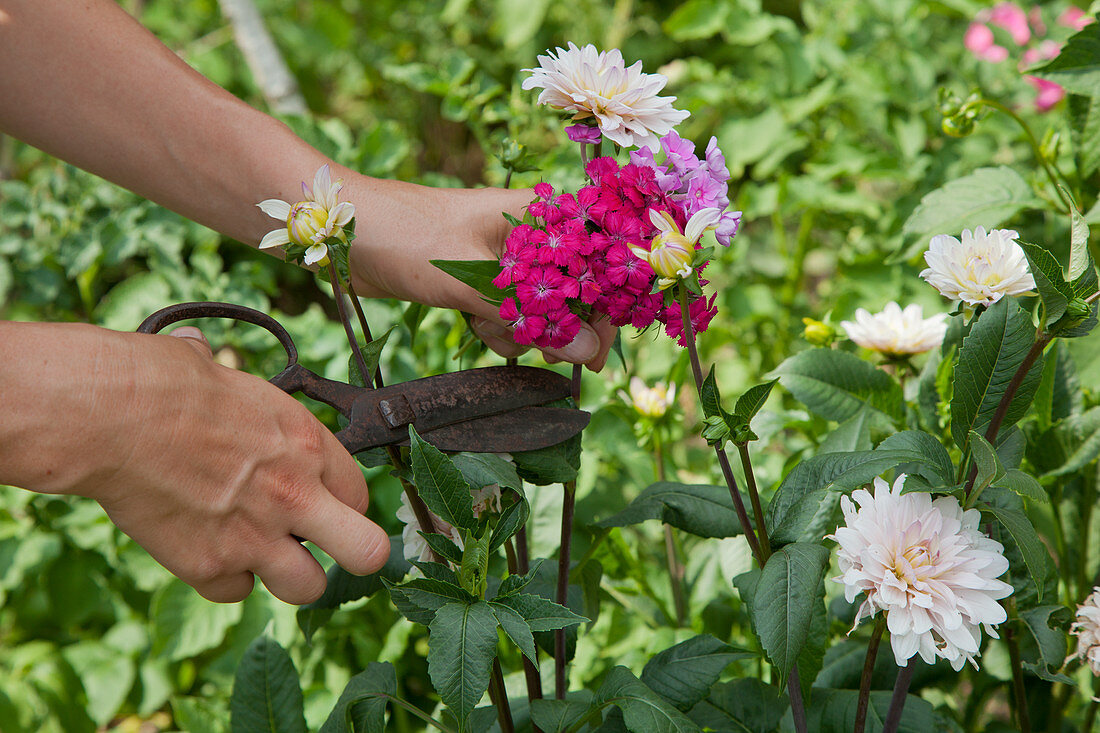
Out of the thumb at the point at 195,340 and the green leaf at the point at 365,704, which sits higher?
the thumb at the point at 195,340

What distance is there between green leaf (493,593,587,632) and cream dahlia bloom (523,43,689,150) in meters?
0.42

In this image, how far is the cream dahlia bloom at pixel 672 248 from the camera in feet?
2.25

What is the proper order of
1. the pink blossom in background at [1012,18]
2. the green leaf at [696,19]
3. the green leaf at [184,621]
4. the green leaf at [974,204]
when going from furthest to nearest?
the pink blossom in background at [1012,18] < the green leaf at [696,19] < the green leaf at [184,621] < the green leaf at [974,204]

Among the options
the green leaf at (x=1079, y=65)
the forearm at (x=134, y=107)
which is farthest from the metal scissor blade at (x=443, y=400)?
the green leaf at (x=1079, y=65)

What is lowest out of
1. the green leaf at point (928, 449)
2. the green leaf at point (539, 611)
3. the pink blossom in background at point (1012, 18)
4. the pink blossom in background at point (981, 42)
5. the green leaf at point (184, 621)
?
the green leaf at point (184, 621)

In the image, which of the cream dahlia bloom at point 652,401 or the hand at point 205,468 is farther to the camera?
the cream dahlia bloom at point 652,401

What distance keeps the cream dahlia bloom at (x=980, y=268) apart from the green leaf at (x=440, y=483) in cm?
49

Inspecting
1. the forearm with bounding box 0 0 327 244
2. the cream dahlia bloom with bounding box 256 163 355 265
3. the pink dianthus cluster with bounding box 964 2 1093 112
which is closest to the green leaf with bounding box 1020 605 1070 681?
the cream dahlia bloom with bounding box 256 163 355 265

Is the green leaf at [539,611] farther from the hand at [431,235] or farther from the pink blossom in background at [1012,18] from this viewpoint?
the pink blossom in background at [1012,18]

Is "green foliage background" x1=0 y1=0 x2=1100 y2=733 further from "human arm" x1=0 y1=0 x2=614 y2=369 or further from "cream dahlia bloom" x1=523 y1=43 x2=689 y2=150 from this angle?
"cream dahlia bloom" x1=523 y1=43 x2=689 y2=150

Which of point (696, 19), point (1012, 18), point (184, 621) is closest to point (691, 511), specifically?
point (184, 621)

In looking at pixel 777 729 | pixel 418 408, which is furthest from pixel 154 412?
pixel 777 729

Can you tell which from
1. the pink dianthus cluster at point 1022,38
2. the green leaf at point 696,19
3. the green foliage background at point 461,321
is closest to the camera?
the green foliage background at point 461,321

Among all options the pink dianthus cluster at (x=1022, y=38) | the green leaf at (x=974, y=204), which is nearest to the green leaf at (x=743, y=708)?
the green leaf at (x=974, y=204)
